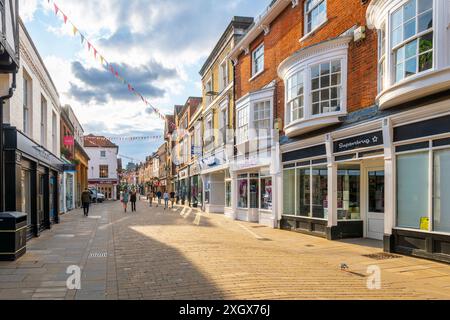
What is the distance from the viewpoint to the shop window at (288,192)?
A: 14.9 metres

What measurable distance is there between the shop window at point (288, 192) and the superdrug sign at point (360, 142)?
3051mm

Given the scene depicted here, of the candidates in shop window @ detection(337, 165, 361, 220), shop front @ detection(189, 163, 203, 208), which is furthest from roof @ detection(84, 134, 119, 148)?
shop window @ detection(337, 165, 361, 220)

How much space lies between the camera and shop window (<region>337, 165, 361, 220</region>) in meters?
12.5

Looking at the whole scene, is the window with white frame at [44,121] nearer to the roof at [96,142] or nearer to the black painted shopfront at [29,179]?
the black painted shopfront at [29,179]

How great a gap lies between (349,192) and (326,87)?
137 inches

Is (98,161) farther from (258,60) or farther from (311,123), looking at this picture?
(311,123)

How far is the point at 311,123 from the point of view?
41.5 ft

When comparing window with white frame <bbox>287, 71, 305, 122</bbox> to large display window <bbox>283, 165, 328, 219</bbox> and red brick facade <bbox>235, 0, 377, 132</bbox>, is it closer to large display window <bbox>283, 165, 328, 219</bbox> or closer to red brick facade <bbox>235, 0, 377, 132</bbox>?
red brick facade <bbox>235, 0, 377, 132</bbox>

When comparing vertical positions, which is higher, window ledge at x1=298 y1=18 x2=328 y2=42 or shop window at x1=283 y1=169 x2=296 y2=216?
window ledge at x1=298 y1=18 x2=328 y2=42

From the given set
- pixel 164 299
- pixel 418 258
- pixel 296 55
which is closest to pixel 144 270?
pixel 164 299

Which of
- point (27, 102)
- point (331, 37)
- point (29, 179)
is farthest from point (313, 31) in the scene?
point (29, 179)

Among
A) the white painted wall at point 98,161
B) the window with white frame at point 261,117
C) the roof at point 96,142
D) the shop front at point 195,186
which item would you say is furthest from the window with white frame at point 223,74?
the roof at point 96,142

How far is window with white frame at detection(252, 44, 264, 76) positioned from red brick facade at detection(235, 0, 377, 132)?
312mm

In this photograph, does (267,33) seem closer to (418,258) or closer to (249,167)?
(249,167)
